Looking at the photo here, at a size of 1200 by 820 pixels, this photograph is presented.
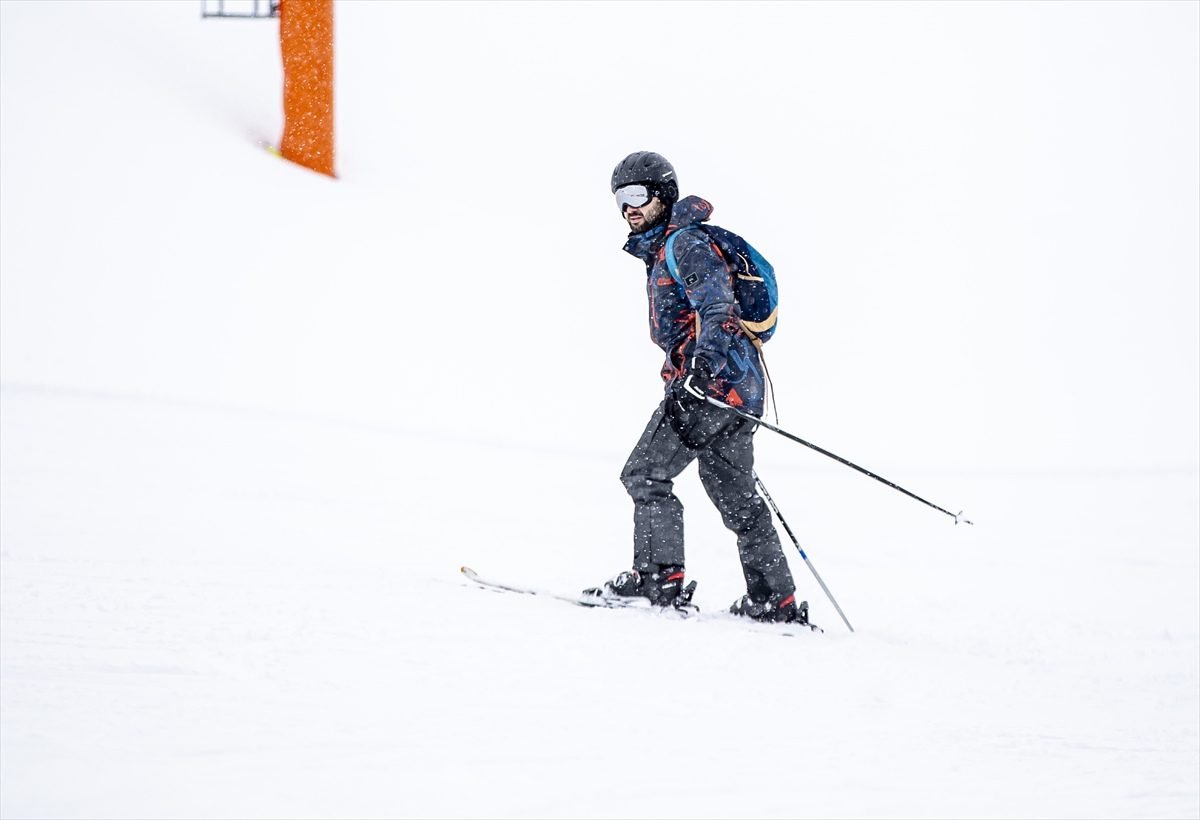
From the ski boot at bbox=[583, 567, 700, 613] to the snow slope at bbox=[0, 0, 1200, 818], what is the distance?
312mm

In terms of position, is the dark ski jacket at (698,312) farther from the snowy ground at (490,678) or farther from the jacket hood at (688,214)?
the snowy ground at (490,678)

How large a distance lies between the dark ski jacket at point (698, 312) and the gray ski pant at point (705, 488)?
0.41 ft

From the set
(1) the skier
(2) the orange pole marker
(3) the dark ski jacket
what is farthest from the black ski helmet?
(2) the orange pole marker

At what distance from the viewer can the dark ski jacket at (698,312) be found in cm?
366

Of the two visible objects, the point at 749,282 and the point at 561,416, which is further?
the point at 561,416

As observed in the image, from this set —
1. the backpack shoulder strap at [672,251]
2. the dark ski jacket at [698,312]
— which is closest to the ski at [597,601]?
the dark ski jacket at [698,312]

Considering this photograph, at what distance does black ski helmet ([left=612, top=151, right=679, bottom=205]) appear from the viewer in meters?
3.91

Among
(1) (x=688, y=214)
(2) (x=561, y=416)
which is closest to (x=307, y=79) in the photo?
(2) (x=561, y=416)

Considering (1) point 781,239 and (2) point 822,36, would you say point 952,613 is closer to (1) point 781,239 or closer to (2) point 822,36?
(1) point 781,239

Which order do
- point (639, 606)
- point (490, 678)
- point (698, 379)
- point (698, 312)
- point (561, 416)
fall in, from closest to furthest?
1. point (490, 678)
2. point (698, 379)
3. point (698, 312)
4. point (639, 606)
5. point (561, 416)

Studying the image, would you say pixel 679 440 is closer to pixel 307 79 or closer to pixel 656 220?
pixel 656 220

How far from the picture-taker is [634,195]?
3928mm

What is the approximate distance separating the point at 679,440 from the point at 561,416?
498 centimetres

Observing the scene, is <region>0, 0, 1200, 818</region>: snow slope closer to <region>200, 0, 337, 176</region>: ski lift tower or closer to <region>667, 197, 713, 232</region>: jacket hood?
<region>200, 0, 337, 176</region>: ski lift tower
